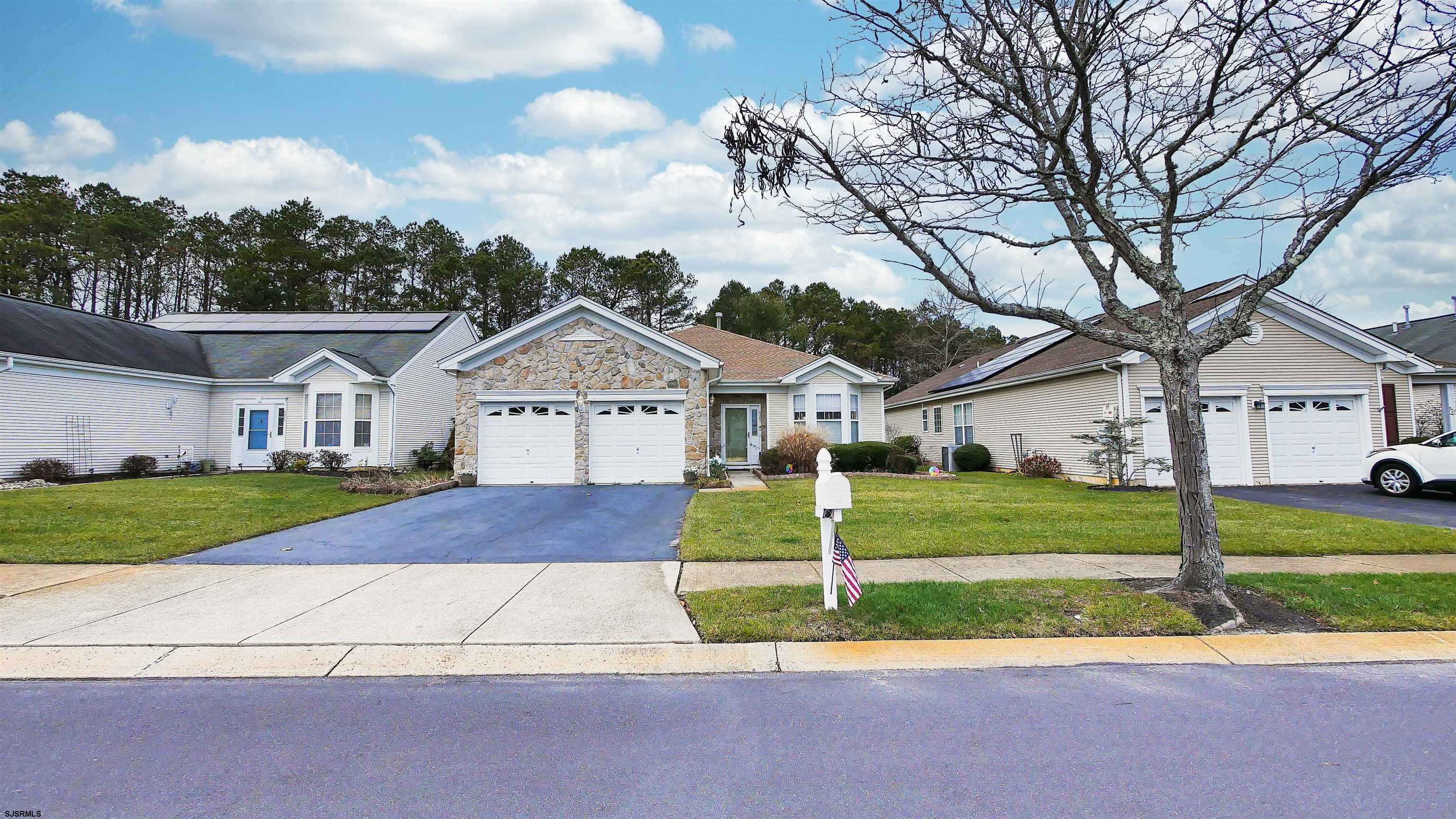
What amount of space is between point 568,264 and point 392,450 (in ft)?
73.9

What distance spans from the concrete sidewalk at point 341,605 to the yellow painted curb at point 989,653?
41.0 inches

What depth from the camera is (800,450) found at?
1930 cm

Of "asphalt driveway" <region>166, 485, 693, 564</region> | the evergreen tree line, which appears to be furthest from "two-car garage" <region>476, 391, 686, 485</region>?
the evergreen tree line

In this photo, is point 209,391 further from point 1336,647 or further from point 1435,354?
point 1435,354

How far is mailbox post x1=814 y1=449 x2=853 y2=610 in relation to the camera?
17.8 feet

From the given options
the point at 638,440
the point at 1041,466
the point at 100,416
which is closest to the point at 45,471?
the point at 100,416

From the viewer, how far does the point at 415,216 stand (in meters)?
41.8

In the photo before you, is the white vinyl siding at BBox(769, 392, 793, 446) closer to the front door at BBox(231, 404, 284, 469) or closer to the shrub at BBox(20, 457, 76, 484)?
the front door at BBox(231, 404, 284, 469)

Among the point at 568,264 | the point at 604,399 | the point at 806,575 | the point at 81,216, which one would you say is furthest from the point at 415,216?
the point at 806,575

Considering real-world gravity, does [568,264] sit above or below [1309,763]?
above

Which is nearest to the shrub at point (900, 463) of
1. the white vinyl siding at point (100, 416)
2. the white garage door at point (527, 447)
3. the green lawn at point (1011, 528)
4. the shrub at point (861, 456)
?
the shrub at point (861, 456)

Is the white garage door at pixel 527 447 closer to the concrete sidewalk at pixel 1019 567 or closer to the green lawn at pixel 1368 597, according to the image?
the concrete sidewalk at pixel 1019 567

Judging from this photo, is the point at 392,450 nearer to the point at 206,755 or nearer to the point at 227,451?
the point at 227,451

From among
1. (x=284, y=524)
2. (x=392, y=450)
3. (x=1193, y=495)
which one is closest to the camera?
(x=1193, y=495)
